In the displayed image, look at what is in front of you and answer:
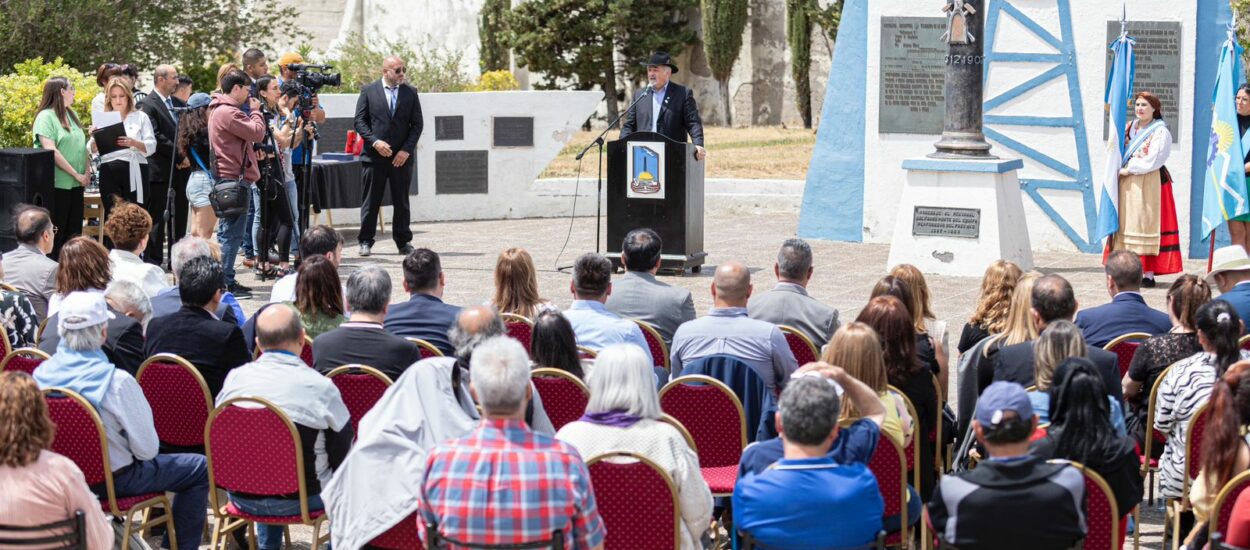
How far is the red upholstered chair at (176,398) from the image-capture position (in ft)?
17.6

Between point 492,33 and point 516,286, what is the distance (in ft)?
79.1

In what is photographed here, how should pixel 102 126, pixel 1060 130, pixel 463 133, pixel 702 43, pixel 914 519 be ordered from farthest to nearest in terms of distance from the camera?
pixel 702 43
pixel 463 133
pixel 1060 130
pixel 102 126
pixel 914 519

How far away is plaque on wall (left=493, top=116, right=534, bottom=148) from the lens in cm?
1644

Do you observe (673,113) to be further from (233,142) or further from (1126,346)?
(1126,346)

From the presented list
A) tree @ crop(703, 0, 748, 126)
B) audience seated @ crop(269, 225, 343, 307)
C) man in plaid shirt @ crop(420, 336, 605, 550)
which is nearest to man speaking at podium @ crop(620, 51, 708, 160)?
audience seated @ crop(269, 225, 343, 307)

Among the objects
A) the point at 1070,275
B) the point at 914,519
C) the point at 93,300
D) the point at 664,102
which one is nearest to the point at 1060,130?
the point at 1070,275

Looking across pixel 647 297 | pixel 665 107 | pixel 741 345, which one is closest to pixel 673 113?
pixel 665 107

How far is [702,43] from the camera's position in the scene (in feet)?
99.2

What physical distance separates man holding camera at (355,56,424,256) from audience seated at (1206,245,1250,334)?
25.4 ft

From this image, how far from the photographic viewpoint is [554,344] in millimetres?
5344

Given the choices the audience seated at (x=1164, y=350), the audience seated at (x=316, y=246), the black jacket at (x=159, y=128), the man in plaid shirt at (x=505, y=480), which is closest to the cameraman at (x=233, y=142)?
the black jacket at (x=159, y=128)

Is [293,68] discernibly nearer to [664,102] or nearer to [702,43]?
[664,102]

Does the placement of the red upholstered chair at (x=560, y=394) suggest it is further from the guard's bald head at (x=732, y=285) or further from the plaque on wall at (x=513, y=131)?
the plaque on wall at (x=513, y=131)

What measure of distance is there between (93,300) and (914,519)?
9.33 ft
